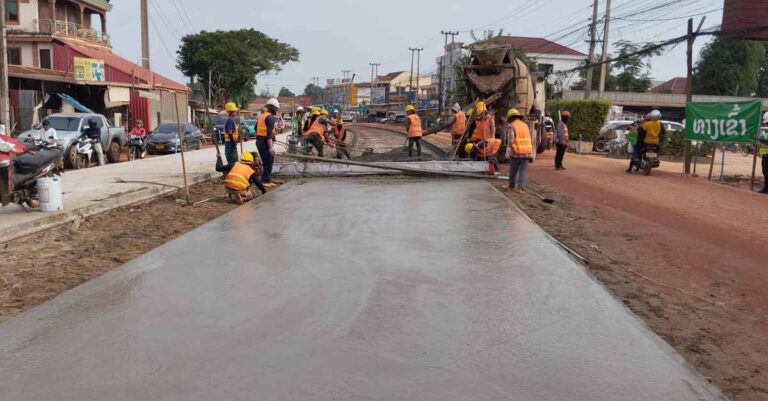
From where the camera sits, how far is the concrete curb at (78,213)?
26.5 feet

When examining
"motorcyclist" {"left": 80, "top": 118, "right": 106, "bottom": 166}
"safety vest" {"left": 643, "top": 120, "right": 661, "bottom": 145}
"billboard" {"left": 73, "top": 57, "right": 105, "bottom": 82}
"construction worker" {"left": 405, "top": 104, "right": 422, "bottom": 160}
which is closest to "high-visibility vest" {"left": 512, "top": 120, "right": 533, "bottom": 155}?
"safety vest" {"left": 643, "top": 120, "right": 661, "bottom": 145}

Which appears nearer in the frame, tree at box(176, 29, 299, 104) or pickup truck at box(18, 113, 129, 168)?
pickup truck at box(18, 113, 129, 168)

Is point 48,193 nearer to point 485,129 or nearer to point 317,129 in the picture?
point 317,129

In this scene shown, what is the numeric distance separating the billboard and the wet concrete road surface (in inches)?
941

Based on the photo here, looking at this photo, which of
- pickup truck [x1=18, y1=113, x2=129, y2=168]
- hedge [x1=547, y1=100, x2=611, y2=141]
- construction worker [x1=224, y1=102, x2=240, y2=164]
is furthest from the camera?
hedge [x1=547, y1=100, x2=611, y2=141]

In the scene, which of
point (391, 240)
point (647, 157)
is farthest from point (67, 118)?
point (647, 157)

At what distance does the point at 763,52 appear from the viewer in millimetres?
66000

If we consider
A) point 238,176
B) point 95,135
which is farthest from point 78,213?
point 95,135

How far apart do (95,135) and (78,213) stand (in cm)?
1014

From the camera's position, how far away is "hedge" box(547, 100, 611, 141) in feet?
87.1

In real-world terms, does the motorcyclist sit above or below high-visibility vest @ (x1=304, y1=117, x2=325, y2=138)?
below

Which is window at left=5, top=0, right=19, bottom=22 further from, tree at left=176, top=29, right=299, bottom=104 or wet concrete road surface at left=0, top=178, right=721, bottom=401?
wet concrete road surface at left=0, top=178, right=721, bottom=401

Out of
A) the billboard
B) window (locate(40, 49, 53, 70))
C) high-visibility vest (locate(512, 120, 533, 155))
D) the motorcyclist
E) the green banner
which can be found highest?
window (locate(40, 49, 53, 70))

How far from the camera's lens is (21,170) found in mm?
9281
